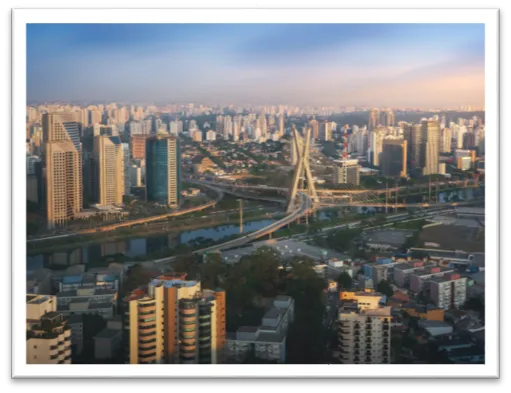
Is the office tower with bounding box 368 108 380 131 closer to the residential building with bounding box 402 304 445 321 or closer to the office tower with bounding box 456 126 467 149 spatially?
the office tower with bounding box 456 126 467 149

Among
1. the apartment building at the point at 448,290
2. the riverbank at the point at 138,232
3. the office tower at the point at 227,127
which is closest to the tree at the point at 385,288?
the apartment building at the point at 448,290

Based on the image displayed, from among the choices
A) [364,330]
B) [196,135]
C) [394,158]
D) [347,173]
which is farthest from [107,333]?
[394,158]

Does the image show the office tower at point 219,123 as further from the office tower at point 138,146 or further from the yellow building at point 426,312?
the yellow building at point 426,312

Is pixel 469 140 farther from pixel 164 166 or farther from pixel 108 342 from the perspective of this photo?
pixel 108 342

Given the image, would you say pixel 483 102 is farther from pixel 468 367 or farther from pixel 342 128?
pixel 468 367

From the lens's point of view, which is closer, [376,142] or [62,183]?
[62,183]

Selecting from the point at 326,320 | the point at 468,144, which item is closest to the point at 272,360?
the point at 326,320

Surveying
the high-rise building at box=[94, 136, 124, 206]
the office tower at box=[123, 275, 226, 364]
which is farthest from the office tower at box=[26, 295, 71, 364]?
the high-rise building at box=[94, 136, 124, 206]
